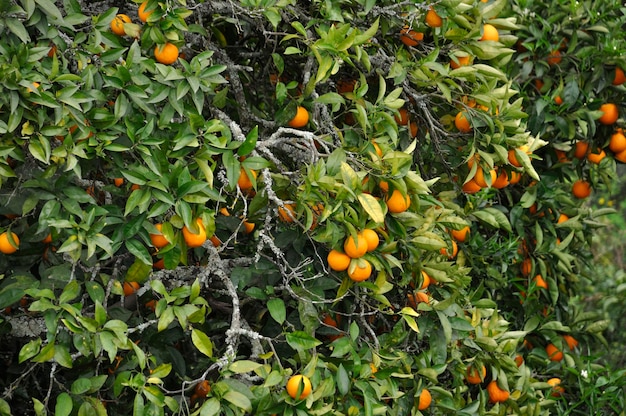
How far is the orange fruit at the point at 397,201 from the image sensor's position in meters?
1.94

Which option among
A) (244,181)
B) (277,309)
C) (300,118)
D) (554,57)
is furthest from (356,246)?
(554,57)

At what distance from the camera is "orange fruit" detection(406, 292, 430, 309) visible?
7.32 feet

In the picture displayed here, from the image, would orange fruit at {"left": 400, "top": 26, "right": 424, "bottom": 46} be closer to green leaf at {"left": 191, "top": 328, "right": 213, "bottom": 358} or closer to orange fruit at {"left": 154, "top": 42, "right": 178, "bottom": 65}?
orange fruit at {"left": 154, "top": 42, "right": 178, "bottom": 65}

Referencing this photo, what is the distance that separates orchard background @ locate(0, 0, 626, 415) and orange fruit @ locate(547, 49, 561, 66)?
65cm

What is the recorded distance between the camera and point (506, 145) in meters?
2.31

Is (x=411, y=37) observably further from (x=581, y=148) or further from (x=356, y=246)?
(x=581, y=148)

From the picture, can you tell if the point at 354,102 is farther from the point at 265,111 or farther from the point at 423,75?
the point at 265,111

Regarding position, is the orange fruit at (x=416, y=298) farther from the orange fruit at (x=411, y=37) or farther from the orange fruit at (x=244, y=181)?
the orange fruit at (x=411, y=37)

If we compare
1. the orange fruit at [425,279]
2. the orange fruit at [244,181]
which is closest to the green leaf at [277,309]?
the orange fruit at [244,181]

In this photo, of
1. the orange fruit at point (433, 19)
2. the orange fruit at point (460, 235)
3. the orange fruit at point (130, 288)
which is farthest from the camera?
the orange fruit at point (460, 235)

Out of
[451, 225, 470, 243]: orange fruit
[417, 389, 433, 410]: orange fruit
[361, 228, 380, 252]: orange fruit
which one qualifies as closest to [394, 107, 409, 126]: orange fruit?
[451, 225, 470, 243]: orange fruit

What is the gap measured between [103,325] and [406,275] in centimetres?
75

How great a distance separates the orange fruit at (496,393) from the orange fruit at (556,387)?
1.90ft

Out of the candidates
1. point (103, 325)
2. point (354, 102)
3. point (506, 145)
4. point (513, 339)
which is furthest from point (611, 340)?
point (103, 325)
